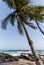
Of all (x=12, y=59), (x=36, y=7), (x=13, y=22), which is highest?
(x=36, y=7)

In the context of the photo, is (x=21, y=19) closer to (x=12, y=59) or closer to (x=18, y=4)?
(x=18, y=4)

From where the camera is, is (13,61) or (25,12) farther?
(13,61)

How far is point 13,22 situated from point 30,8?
2.69 m

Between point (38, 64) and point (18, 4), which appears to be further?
point (18, 4)

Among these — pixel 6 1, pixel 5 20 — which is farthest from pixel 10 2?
pixel 5 20

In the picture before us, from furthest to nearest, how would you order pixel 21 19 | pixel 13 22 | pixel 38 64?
pixel 13 22 < pixel 21 19 < pixel 38 64

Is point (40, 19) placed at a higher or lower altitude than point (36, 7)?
lower

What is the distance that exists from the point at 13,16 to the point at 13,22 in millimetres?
1158

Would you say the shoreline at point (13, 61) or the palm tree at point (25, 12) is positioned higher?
the palm tree at point (25, 12)

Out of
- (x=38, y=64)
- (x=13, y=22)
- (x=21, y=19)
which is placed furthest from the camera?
(x=13, y=22)

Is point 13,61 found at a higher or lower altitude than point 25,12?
lower

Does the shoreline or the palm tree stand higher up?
the palm tree

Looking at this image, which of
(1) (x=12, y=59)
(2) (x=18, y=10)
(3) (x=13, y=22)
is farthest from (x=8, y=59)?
(2) (x=18, y=10)

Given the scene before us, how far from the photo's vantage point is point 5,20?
19.6 metres
